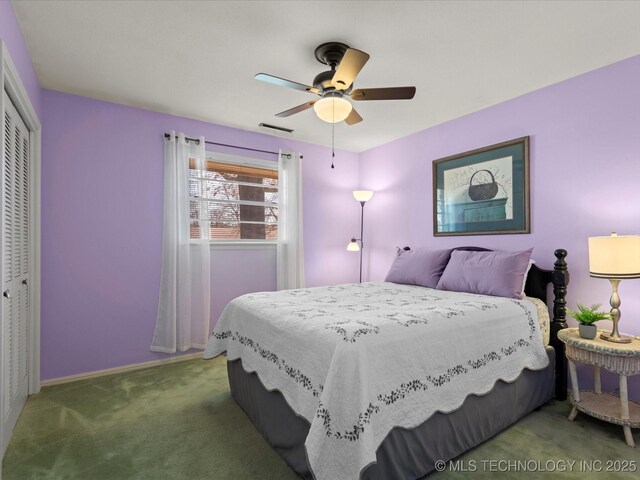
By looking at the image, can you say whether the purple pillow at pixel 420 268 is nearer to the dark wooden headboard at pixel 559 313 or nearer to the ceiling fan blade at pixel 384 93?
the dark wooden headboard at pixel 559 313

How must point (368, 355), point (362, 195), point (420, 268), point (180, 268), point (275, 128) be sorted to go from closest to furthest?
1. point (368, 355)
2. point (420, 268)
3. point (180, 268)
4. point (275, 128)
5. point (362, 195)

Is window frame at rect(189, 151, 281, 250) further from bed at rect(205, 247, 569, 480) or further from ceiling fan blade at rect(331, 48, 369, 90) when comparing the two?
ceiling fan blade at rect(331, 48, 369, 90)

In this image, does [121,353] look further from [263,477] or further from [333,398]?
[333,398]

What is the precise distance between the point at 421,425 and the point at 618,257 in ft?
5.07

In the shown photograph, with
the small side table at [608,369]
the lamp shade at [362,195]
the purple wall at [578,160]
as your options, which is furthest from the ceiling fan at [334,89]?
the lamp shade at [362,195]

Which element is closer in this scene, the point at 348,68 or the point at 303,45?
the point at 348,68

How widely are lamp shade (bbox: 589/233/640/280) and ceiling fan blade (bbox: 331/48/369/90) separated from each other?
71.0 inches

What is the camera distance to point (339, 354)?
4.84 feet

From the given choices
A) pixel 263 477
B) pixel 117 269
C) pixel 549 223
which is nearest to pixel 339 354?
pixel 263 477

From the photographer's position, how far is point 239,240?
384cm

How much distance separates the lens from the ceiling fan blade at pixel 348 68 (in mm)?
1794

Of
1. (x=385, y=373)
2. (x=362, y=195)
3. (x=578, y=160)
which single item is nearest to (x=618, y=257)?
(x=578, y=160)

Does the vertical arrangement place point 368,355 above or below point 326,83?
below

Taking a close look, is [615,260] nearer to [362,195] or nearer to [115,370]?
[362,195]
